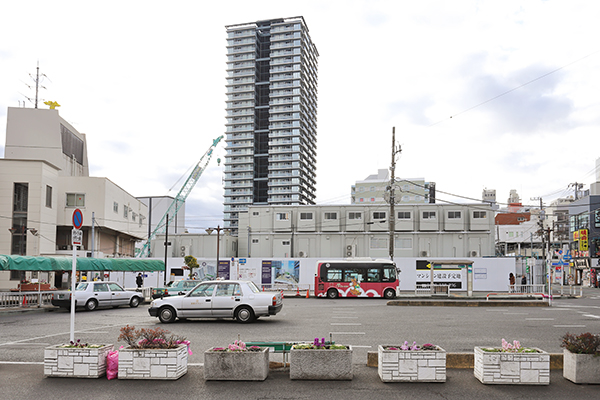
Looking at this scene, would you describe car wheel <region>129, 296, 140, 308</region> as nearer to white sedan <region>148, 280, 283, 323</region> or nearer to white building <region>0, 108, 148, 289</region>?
white sedan <region>148, 280, 283, 323</region>

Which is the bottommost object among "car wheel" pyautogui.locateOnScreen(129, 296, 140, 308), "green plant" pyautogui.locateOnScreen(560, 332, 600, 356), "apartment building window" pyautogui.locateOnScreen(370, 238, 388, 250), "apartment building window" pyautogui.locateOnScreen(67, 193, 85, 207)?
"car wheel" pyautogui.locateOnScreen(129, 296, 140, 308)

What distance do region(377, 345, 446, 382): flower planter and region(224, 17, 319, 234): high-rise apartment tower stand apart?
132528 mm

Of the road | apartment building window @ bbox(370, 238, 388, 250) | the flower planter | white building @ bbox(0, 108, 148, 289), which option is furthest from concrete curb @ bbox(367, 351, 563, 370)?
apartment building window @ bbox(370, 238, 388, 250)

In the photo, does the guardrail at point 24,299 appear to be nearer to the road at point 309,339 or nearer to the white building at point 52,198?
the road at point 309,339

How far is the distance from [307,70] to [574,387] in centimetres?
15143

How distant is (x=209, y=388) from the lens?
26.6 ft

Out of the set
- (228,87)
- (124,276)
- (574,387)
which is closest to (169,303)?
(574,387)

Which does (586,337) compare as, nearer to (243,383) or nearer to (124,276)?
(243,383)

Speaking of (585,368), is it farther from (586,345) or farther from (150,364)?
(150,364)

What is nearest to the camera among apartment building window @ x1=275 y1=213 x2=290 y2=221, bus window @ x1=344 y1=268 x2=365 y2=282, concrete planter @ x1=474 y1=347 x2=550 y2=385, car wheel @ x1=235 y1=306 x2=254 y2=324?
concrete planter @ x1=474 y1=347 x2=550 y2=385

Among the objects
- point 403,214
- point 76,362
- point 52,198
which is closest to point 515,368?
point 76,362

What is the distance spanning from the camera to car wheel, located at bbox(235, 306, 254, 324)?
722 inches

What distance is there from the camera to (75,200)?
54469 millimetres

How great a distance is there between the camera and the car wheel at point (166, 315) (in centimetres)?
1867
